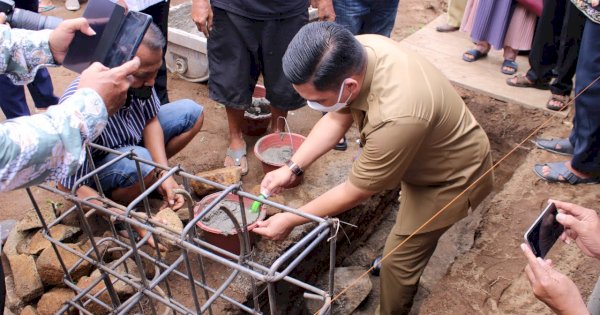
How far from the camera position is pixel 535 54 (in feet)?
14.7

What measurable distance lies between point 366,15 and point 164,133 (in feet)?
6.32

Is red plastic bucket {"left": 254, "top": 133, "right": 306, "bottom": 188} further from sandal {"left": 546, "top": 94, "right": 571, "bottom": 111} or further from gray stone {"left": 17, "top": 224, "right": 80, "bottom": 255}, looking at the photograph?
sandal {"left": 546, "top": 94, "right": 571, "bottom": 111}

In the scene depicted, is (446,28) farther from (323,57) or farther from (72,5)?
(72,5)

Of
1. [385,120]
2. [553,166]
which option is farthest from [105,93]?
[553,166]

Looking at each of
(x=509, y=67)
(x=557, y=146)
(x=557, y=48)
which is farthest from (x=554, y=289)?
(x=509, y=67)

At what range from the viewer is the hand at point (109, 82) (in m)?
1.62

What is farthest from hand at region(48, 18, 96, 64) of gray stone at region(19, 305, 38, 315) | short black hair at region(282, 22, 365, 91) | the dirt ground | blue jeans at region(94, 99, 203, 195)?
the dirt ground

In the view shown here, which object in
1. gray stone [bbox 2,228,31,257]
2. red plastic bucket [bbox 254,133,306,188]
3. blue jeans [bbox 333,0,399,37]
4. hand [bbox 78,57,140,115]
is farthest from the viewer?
blue jeans [bbox 333,0,399,37]

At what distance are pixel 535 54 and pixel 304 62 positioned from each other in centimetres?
334

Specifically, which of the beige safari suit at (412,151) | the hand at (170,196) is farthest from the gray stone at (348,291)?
the hand at (170,196)

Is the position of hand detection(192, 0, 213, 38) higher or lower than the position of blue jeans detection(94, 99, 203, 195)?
higher

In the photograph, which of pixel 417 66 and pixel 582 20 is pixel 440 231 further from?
pixel 582 20

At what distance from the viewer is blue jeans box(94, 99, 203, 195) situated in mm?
2638

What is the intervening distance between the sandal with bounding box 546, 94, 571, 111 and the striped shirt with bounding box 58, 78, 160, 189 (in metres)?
3.49
